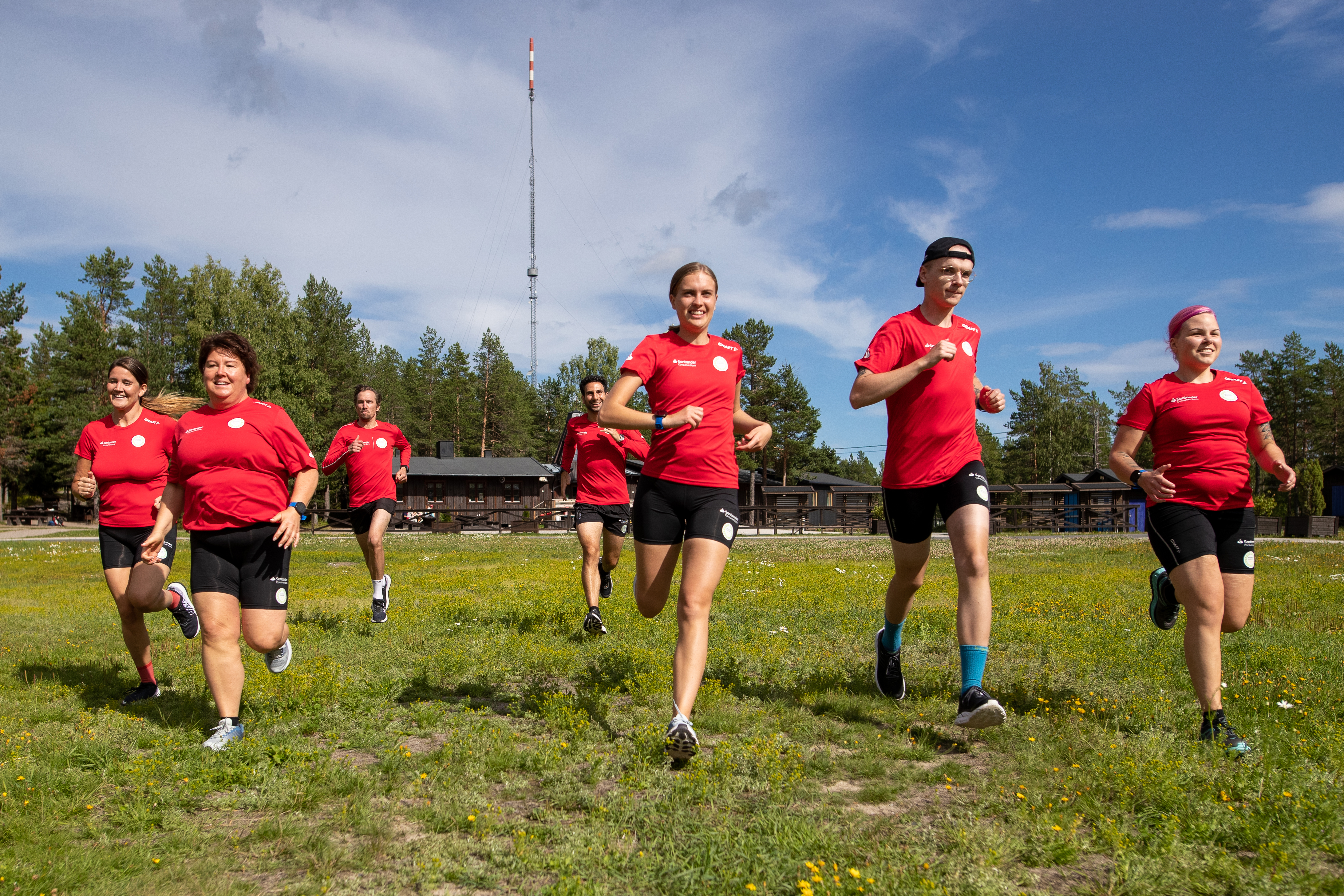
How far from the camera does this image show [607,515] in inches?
318

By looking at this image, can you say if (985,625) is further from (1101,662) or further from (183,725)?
(183,725)

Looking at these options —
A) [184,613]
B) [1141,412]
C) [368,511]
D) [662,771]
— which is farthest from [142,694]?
[1141,412]

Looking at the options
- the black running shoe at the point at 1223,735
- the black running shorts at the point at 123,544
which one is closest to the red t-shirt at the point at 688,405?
the black running shoe at the point at 1223,735

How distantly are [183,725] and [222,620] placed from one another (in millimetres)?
840

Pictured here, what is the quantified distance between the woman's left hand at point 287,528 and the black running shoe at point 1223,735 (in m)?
4.77

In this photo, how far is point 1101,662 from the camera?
5.93 meters

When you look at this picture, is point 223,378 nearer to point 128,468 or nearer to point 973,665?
point 128,468

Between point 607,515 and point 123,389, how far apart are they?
4.16 m

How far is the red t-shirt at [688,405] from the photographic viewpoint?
4.38 m

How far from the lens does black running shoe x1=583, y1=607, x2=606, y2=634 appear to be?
7.19 meters

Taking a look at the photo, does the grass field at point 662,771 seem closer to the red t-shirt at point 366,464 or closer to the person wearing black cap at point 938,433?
the person wearing black cap at point 938,433

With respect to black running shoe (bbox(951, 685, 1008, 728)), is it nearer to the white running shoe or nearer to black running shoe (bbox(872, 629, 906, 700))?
black running shoe (bbox(872, 629, 906, 700))

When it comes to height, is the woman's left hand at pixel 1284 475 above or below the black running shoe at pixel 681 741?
above

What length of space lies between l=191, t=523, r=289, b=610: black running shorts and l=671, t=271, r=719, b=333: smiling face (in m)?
2.56
